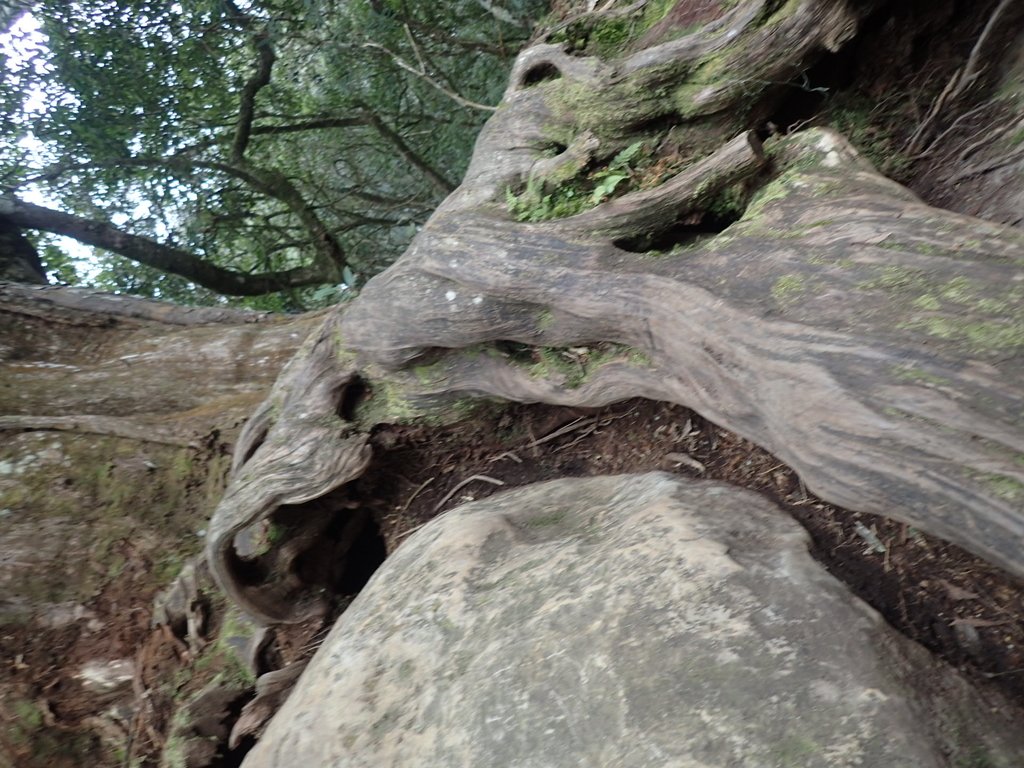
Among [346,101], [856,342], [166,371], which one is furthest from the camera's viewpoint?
[346,101]

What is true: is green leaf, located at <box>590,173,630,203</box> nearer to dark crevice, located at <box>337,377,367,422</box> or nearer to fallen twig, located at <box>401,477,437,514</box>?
dark crevice, located at <box>337,377,367,422</box>

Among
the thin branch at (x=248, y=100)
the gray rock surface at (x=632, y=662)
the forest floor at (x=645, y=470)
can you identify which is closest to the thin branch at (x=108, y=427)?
the forest floor at (x=645, y=470)

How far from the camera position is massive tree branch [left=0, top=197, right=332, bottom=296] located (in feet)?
16.7

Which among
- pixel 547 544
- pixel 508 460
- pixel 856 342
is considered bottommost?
pixel 547 544

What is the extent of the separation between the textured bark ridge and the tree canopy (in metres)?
2.21

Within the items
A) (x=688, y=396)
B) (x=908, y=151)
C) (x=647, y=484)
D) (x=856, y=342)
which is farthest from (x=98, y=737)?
(x=908, y=151)

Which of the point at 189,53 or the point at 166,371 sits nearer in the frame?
the point at 166,371

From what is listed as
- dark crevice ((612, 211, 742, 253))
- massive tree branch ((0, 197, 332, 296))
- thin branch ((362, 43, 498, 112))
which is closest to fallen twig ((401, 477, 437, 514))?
dark crevice ((612, 211, 742, 253))

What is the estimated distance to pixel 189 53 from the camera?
6191 mm

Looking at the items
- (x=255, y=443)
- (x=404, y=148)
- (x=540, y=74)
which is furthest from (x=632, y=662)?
(x=404, y=148)

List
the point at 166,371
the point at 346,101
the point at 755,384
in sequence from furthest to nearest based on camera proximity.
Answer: the point at 346,101 → the point at 166,371 → the point at 755,384

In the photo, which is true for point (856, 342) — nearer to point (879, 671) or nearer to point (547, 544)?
point (879, 671)

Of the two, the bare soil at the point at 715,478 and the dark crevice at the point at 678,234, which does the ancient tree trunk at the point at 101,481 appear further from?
the dark crevice at the point at 678,234

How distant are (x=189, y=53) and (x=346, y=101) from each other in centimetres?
135
